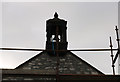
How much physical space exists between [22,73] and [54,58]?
5.27 metres

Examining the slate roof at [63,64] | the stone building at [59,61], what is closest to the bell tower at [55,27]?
the stone building at [59,61]

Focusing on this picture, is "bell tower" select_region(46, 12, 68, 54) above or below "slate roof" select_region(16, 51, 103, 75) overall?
above

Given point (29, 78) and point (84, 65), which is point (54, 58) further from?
point (29, 78)

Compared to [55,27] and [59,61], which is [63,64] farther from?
[55,27]

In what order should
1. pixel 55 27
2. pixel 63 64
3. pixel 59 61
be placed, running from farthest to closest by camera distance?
pixel 55 27
pixel 59 61
pixel 63 64

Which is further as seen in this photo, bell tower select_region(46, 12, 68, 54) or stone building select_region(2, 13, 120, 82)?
bell tower select_region(46, 12, 68, 54)

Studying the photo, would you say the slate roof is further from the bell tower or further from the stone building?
the bell tower

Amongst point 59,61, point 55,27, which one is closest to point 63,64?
point 59,61

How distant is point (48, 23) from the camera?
12031 mm

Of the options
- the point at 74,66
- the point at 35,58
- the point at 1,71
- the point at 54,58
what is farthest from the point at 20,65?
the point at 1,71

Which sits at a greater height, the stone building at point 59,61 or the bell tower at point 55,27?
the bell tower at point 55,27

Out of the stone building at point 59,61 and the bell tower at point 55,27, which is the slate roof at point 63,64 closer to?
the stone building at point 59,61

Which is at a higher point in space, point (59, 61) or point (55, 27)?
point (55, 27)

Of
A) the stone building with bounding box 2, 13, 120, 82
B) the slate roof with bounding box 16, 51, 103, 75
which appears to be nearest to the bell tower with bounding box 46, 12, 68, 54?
the stone building with bounding box 2, 13, 120, 82
